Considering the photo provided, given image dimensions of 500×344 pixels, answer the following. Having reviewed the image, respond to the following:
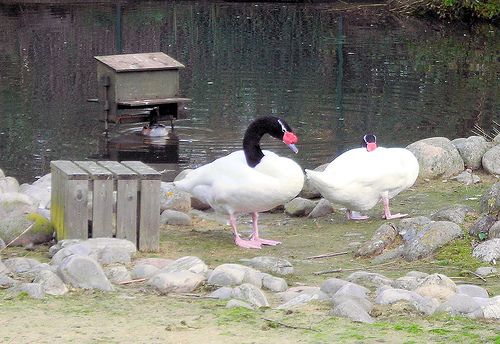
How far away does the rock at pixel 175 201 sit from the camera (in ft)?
29.6

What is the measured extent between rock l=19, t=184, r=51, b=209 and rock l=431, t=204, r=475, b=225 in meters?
3.31

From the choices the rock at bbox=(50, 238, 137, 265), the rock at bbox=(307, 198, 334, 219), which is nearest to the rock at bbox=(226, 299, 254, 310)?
the rock at bbox=(50, 238, 137, 265)

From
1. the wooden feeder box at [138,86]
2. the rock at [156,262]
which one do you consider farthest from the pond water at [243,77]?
the rock at [156,262]

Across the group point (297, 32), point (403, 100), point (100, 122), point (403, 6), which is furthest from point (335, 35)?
point (100, 122)

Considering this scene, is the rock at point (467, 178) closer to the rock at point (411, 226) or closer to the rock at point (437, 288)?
the rock at point (411, 226)

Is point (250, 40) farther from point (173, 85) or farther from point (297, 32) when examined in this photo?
point (173, 85)

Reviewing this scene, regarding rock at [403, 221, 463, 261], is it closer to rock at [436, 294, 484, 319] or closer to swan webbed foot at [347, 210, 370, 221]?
swan webbed foot at [347, 210, 370, 221]

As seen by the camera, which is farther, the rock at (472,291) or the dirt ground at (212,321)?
the rock at (472,291)

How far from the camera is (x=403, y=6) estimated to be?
30.5 metres

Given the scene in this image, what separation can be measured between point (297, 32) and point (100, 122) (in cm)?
1258

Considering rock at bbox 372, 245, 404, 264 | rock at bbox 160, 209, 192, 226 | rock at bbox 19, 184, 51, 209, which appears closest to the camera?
rock at bbox 372, 245, 404, 264

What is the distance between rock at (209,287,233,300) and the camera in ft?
17.9

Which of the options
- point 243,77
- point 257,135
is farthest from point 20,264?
point 243,77

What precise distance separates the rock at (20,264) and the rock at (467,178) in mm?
4687
